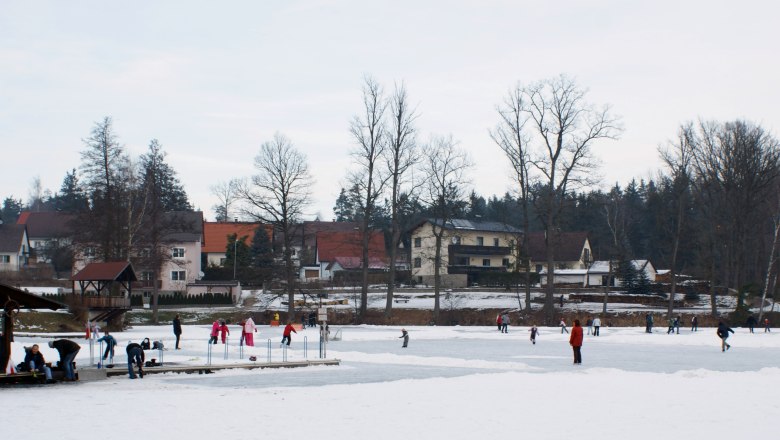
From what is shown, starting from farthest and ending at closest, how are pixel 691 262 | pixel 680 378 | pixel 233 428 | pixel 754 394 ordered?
pixel 691 262 → pixel 680 378 → pixel 754 394 → pixel 233 428

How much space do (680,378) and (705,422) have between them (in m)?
8.19

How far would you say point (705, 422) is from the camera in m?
15.9

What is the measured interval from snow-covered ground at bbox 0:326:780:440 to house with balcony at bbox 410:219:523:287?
5996 centimetres

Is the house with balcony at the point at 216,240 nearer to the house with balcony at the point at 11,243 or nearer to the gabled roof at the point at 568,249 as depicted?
the house with balcony at the point at 11,243

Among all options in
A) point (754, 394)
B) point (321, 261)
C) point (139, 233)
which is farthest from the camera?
point (321, 261)

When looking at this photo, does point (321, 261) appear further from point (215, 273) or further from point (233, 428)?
point (233, 428)

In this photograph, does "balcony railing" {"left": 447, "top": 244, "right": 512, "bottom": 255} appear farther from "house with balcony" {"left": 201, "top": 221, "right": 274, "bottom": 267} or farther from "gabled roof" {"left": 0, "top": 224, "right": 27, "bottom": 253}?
"gabled roof" {"left": 0, "top": 224, "right": 27, "bottom": 253}

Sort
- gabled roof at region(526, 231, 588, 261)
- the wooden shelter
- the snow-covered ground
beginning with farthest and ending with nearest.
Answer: gabled roof at region(526, 231, 588, 261)
the wooden shelter
the snow-covered ground

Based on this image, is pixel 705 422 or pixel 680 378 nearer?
pixel 705 422

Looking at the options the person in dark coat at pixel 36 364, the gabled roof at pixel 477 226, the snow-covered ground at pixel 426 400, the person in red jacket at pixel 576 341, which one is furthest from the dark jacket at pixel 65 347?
the gabled roof at pixel 477 226

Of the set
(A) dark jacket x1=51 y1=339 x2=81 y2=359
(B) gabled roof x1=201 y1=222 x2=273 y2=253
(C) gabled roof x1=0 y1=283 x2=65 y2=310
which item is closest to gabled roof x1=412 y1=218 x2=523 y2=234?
(B) gabled roof x1=201 y1=222 x2=273 y2=253

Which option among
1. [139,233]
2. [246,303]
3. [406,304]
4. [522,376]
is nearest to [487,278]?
[406,304]

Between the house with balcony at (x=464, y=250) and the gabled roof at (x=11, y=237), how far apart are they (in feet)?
161

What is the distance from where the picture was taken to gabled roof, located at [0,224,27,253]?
3917 inches
